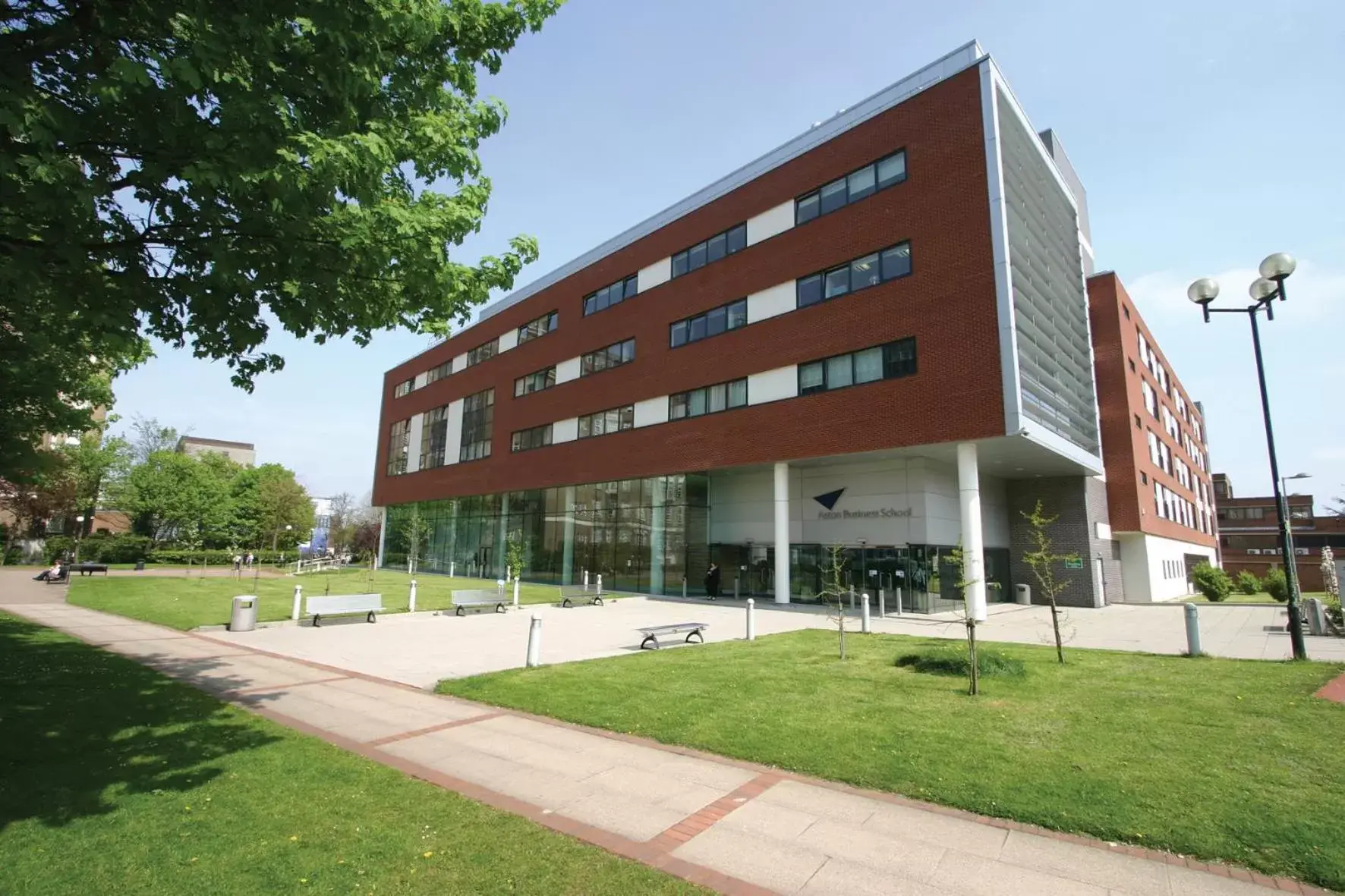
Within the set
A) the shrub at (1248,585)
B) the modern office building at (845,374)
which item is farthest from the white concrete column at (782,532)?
the shrub at (1248,585)

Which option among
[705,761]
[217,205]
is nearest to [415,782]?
[705,761]

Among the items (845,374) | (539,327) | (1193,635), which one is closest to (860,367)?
(845,374)

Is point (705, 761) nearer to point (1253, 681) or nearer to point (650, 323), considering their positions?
point (1253, 681)

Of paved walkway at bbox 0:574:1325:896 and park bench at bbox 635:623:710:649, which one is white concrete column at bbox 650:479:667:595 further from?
paved walkway at bbox 0:574:1325:896

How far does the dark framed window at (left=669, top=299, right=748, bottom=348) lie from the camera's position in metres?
28.5

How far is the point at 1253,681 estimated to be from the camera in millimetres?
10078

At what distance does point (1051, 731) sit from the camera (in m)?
7.61

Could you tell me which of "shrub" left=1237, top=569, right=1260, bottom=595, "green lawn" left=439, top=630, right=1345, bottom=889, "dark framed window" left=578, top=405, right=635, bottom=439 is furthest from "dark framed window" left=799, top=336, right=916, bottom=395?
"shrub" left=1237, top=569, right=1260, bottom=595

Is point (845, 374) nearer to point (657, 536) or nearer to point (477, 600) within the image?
point (657, 536)

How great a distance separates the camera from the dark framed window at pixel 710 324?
93.5 feet

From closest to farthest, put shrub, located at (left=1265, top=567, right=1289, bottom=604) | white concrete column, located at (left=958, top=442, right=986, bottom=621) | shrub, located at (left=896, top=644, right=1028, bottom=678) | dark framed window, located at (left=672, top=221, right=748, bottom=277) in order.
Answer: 1. shrub, located at (left=896, top=644, right=1028, bottom=678)
2. white concrete column, located at (left=958, top=442, right=986, bottom=621)
3. dark framed window, located at (left=672, top=221, right=748, bottom=277)
4. shrub, located at (left=1265, top=567, right=1289, bottom=604)

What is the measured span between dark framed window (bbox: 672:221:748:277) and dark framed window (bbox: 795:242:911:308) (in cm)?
438

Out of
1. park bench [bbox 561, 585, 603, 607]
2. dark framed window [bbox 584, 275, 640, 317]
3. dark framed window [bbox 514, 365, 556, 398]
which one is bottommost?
park bench [bbox 561, 585, 603, 607]

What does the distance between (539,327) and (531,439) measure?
7.15 meters
